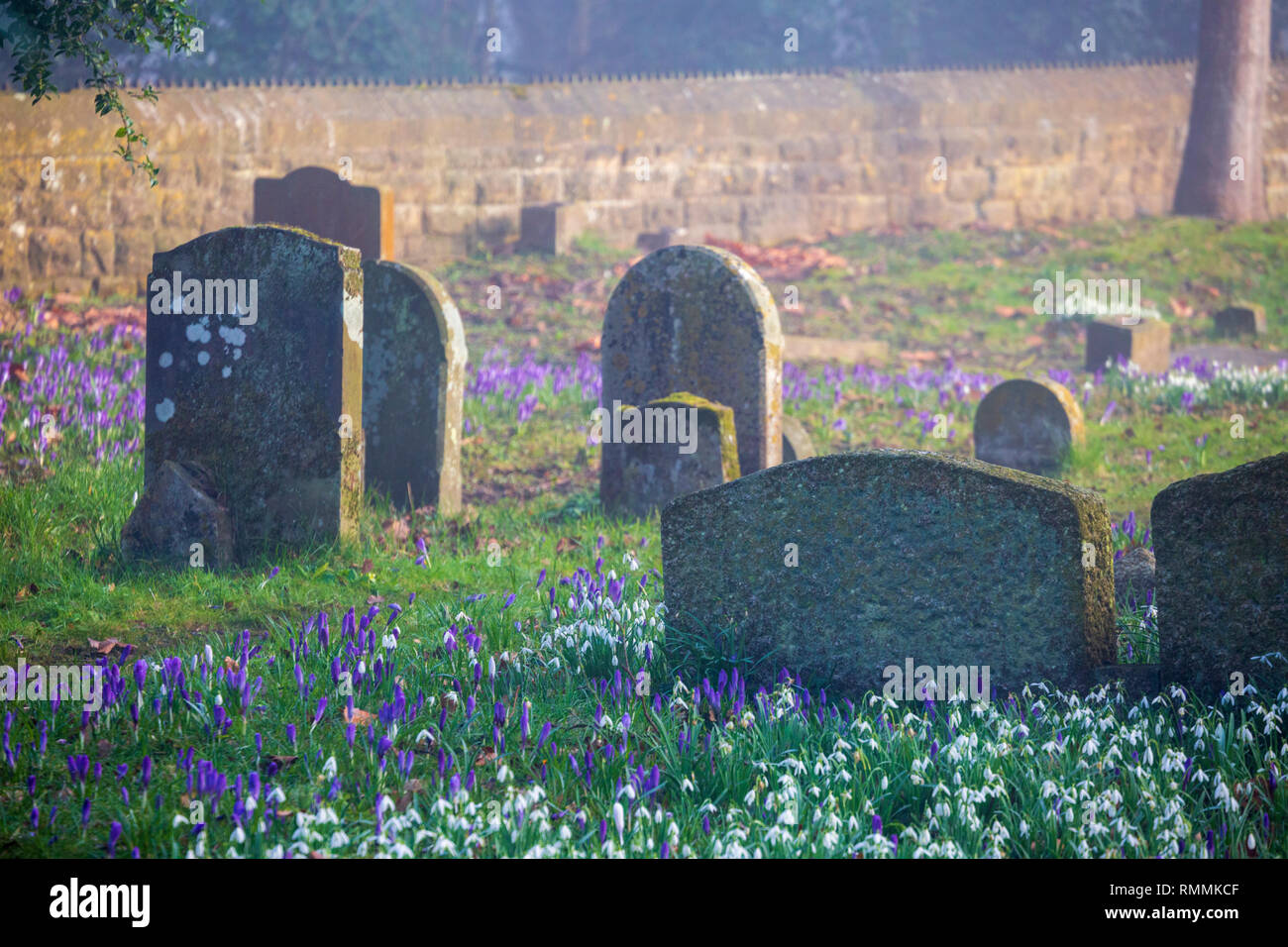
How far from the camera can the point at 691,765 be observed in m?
4.68

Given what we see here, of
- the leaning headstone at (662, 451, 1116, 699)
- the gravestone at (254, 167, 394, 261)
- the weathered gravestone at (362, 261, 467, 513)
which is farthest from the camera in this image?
the gravestone at (254, 167, 394, 261)

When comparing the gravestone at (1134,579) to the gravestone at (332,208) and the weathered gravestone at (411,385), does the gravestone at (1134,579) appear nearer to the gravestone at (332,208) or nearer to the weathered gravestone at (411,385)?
the weathered gravestone at (411,385)

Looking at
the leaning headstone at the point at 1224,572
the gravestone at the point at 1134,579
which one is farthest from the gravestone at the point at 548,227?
the leaning headstone at the point at 1224,572

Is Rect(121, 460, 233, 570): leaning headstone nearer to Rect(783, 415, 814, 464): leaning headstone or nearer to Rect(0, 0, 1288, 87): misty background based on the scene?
Rect(783, 415, 814, 464): leaning headstone

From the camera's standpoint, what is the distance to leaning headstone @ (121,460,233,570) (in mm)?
7379

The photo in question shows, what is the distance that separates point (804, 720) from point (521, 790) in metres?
1.21

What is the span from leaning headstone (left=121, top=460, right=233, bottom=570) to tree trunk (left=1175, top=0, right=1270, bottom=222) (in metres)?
19.4

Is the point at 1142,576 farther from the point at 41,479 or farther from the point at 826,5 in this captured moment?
the point at 826,5

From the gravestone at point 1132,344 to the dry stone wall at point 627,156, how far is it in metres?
7.04

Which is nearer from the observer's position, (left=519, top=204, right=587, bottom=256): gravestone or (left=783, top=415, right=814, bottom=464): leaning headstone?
(left=783, top=415, right=814, bottom=464): leaning headstone

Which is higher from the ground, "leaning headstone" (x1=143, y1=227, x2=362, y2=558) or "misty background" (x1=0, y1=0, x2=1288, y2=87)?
"misty background" (x1=0, y1=0, x2=1288, y2=87)

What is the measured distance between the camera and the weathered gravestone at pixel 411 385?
878 cm

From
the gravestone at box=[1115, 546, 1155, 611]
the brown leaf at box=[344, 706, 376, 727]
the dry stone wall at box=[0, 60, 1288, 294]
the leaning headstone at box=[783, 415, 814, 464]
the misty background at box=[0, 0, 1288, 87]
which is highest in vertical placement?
the misty background at box=[0, 0, 1288, 87]

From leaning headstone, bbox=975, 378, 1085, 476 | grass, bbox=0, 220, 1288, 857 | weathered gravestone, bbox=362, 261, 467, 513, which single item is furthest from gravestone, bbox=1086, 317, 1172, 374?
weathered gravestone, bbox=362, 261, 467, 513
